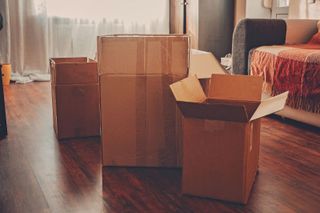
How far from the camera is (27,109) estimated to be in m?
2.91

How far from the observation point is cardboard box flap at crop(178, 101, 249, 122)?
1.29 meters

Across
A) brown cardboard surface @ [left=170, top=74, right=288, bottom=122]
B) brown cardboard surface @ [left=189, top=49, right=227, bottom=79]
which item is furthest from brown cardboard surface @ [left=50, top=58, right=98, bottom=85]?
brown cardboard surface @ [left=170, top=74, right=288, bottom=122]

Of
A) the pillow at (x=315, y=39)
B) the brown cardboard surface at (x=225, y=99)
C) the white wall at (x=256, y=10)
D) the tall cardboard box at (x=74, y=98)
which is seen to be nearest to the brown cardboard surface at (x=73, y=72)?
the tall cardboard box at (x=74, y=98)

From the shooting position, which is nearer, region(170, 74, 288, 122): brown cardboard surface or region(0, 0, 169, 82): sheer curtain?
region(170, 74, 288, 122): brown cardboard surface

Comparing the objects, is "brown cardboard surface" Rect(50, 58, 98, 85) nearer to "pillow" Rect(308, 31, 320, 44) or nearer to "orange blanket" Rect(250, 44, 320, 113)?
"orange blanket" Rect(250, 44, 320, 113)

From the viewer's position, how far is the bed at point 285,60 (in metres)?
2.27

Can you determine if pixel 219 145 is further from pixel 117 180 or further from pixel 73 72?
pixel 73 72

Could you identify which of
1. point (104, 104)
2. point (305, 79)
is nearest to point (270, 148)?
point (305, 79)

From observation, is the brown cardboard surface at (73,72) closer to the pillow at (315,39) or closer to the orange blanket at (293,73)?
the orange blanket at (293,73)

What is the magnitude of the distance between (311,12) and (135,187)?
2.70 m

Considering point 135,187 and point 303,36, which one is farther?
point 303,36

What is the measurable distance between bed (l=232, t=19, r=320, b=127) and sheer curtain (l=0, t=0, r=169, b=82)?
2.27 m

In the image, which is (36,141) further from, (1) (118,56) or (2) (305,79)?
(2) (305,79)

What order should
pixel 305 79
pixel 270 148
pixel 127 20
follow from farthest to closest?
1. pixel 127 20
2. pixel 305 79
3. pixel 270 148
